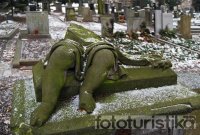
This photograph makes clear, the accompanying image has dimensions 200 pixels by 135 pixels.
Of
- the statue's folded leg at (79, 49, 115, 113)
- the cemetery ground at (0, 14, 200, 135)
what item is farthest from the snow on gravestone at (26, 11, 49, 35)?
the statue's folded leg at (79, 49, 115, 113)

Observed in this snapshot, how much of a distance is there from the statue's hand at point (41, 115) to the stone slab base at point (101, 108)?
3 centimetres

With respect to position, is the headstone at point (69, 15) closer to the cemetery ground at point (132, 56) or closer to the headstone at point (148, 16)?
the headstone at point (148, 16)

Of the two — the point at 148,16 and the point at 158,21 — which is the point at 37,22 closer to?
the point at 158,21

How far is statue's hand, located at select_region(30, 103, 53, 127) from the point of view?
232 cm

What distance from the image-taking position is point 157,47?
1098 centimetres

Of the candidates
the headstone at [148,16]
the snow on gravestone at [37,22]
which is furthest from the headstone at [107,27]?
the headstone at [148,16]

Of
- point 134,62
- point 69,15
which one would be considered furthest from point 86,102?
point 69,15

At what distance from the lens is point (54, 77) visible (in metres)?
2.55

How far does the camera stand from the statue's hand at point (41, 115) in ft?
7.62

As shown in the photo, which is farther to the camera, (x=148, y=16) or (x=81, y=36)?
A: (x=148, y=16)

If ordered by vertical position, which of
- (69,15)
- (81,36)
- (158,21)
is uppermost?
(69,15)

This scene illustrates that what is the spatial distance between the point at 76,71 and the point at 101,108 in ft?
1.20

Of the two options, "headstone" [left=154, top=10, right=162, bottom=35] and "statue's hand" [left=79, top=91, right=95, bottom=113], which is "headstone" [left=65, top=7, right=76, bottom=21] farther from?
"statue's hand" [left=79, top=91, right=95, bottom=113]

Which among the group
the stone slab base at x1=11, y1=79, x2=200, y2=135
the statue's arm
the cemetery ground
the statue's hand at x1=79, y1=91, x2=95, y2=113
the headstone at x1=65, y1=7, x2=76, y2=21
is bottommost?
the cemetery ground
